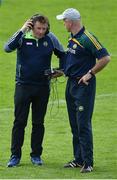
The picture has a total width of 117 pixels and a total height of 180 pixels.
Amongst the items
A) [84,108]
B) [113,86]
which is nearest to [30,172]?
[84,108]

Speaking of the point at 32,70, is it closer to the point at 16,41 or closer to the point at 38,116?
the point at 16,41

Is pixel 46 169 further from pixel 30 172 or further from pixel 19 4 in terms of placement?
pixel 19 4

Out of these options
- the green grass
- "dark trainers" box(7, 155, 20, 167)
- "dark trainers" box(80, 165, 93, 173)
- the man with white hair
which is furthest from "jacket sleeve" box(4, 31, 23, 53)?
"dark trainers" box(80, 165, 93, 173)

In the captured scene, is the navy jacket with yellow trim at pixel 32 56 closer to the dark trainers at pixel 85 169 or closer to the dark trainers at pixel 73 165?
the dark trainers at pixel 73 165

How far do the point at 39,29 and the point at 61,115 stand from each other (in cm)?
466

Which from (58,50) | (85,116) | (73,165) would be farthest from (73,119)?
(58,50)

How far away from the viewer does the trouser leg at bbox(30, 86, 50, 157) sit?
13.2 metres

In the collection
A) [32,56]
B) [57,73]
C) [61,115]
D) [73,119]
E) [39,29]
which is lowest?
[61,115]

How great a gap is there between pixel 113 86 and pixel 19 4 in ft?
35.4

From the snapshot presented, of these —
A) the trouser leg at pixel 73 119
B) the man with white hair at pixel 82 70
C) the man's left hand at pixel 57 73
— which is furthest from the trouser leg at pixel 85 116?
the man's left hand at pixel 57 73

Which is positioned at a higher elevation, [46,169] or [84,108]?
[84,108]

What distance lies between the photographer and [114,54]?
23.8 m

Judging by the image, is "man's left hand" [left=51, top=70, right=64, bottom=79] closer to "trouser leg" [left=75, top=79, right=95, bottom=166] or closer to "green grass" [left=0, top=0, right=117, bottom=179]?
"trouser leg" [left=75, top=79, right=95, bottom=166]

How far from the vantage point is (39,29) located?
1295 cm
